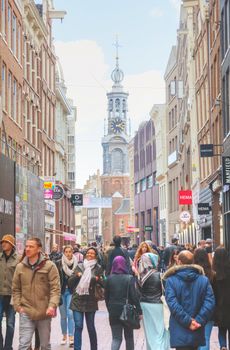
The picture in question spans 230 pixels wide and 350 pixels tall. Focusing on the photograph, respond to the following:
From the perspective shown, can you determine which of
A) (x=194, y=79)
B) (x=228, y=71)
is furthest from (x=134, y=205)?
(x=228, y=71)

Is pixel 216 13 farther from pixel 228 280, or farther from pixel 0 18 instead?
pixel 228 280

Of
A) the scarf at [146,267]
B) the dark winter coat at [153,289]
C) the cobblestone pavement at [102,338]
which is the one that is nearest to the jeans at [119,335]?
the dark winter coat at [153,289]

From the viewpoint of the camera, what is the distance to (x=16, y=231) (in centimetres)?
2566

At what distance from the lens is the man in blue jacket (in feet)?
27.3

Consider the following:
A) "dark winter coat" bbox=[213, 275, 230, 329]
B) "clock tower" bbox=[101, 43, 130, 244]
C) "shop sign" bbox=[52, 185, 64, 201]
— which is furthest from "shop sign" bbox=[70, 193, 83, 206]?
"clock tower" bbox=[101, 43, 130, 244]

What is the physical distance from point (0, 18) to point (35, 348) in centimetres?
Answer: 1765

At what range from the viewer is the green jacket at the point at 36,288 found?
9781mm

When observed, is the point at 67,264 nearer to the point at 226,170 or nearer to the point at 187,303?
the point at 187,303

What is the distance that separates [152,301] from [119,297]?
45 cm

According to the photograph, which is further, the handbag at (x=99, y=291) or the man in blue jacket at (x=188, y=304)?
the handbag at (x=99, y=291)

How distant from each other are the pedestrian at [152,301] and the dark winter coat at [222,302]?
930 mm

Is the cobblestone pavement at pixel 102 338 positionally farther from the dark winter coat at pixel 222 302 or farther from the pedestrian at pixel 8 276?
the dark winter coat at pixel 222 302

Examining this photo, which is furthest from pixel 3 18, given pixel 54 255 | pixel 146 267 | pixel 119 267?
pixel 146 267

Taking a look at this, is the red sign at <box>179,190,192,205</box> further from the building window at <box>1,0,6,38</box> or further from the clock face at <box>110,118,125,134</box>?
the clock face at <box>110,118,125,134</box>
